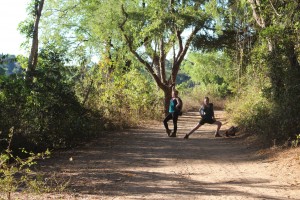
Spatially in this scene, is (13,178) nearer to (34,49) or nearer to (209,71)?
(34,49)

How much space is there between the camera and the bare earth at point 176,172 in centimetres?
659

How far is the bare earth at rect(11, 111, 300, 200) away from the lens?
6590mm

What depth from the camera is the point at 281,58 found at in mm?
11781

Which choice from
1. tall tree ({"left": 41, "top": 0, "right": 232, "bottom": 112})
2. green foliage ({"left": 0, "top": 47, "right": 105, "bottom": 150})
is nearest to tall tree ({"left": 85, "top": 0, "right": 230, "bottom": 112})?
tall tree ({"left": 41, "top": 0, "right": 232, "bottom": 112})

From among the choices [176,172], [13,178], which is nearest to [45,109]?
[176,172]

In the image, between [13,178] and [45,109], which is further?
[45,109]

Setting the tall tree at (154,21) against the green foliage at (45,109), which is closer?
the green foliage at (45,109)

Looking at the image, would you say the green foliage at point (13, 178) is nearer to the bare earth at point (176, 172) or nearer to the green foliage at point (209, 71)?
the bare earth at point (176, 172)

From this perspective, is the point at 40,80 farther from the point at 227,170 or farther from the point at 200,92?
the point at 200,92

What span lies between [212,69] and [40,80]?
3742 centimetres

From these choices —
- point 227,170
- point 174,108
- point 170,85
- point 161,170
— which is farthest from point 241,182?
point 170,85

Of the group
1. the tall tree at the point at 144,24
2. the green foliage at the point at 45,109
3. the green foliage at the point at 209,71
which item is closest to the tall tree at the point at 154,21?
the tall tree at the point at 144,24

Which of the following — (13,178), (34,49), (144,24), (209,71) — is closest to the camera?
(13,178)

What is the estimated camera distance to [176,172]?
8352mm
